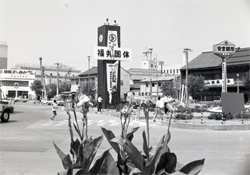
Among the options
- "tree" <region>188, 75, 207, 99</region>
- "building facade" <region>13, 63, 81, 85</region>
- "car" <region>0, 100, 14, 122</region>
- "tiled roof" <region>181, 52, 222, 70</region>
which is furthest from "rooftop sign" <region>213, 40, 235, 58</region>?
"building facade" <region>13, 63, 81, 85</region>

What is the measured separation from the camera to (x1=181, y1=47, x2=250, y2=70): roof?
153 ft

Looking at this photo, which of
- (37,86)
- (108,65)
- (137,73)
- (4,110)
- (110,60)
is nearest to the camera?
(4,110)

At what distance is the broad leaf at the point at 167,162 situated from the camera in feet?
6.31

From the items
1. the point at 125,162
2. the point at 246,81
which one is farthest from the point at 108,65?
the point at 125,162

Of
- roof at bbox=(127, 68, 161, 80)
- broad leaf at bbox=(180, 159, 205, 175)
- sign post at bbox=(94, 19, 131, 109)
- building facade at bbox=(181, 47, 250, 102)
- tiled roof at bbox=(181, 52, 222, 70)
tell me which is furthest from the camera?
roof at bbox=(127, 68, 161, 80)

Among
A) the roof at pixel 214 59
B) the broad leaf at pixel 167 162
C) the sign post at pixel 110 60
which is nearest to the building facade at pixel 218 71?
the roof at pixel 214 59

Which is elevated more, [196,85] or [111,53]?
[111,53]

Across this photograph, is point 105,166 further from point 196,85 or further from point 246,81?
Answer: point 196,85

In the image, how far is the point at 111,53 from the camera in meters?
30.7

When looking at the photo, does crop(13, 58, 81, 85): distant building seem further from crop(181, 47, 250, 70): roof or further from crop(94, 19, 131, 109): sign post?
crop(94, 19, 131, 109): sign post

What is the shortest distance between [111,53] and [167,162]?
29019 mm

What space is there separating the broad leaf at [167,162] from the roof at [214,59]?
4544cm

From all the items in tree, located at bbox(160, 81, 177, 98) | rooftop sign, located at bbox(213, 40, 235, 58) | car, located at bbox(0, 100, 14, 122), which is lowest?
car, located at bbox(0, 100, 14, 122)

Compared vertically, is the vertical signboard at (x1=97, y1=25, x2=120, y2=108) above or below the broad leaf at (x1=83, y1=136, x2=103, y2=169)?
above
